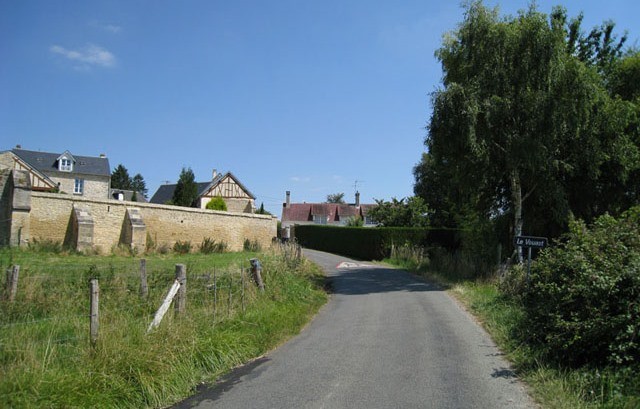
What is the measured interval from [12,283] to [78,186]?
58619 millimetres

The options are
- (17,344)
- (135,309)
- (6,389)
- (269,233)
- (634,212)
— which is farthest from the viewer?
(269,233)

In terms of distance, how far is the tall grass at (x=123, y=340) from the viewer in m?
5.78

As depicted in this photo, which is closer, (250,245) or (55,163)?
(250,245)

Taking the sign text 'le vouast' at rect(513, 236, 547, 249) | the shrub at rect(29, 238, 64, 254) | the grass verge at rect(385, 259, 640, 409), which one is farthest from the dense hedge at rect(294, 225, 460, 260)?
the grass verge at rect(385, 259, 640, 409)

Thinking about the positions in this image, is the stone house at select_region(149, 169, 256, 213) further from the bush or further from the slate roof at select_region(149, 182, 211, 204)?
the bush

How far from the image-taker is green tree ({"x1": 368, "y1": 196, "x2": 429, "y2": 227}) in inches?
1577

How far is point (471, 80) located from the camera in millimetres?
19250

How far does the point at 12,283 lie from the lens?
365 inches

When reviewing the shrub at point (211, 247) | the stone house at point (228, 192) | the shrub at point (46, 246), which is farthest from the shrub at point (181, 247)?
the stone house at point (228, 192)

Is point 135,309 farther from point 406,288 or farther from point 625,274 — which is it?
point 406,288

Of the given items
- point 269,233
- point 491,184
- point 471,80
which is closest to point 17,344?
point 471,80

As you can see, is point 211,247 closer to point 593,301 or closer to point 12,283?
point 12,283

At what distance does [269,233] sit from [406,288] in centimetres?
2427

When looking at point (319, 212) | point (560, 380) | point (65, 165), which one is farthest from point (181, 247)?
point (319, 212)
